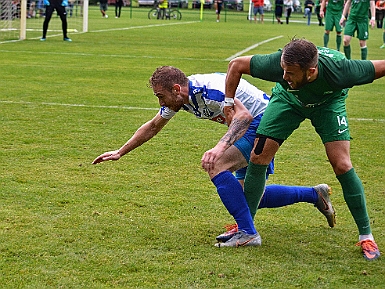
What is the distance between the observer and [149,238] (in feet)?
17.6

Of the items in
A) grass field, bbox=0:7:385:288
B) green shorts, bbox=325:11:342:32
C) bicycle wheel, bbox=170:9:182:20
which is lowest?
grass field, bbox=0:7:385:288

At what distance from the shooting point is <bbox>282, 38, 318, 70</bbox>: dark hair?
182 inches

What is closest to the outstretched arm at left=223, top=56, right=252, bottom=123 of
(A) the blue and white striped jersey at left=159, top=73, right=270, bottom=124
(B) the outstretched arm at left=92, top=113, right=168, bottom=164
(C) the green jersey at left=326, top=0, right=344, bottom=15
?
(A) the blue and white striped jersey at left=159, top=73, right=270, bottom=124

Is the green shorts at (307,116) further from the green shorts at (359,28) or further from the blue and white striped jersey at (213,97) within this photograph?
the green shorts at (359,28)

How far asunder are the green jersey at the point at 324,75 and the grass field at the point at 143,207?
A: 42.8 inches

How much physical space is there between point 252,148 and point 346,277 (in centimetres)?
118

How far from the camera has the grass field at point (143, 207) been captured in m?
4.68

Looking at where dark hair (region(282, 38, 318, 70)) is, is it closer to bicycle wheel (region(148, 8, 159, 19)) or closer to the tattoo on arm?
the tattoo on arm

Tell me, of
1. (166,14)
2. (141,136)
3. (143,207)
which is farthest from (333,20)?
(166,14)

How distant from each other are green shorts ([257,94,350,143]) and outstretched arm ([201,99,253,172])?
16cm

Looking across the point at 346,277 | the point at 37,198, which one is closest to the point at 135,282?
the point at 346,277

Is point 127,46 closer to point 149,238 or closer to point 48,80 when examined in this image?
point 48,80

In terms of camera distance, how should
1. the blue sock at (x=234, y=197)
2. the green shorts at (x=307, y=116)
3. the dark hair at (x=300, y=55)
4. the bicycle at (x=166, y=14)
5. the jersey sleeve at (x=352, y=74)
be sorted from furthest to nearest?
the bicycle at (x=166, y=14) < the blue sock at (x=234, y=197) < the green shorts at (x=307, y=116) < the jersey sleeve at (x=352, y=74) < the dark hair at (x=300, y=55)

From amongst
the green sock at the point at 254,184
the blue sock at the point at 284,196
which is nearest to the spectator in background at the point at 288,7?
the blue sock at the point at 284,196
